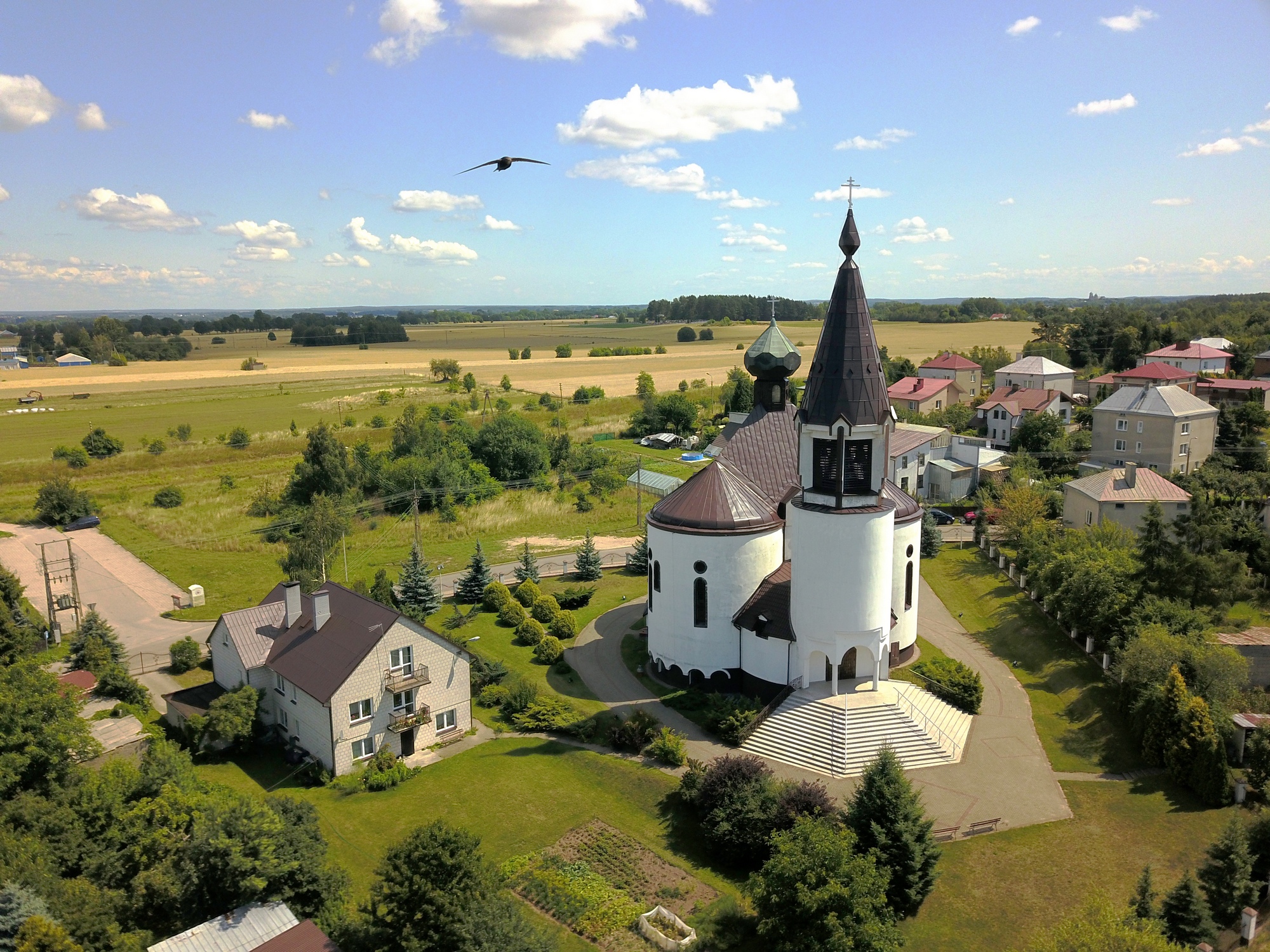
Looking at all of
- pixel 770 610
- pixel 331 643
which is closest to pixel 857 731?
pixel 770 610

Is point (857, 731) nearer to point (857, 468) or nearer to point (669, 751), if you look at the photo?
point (669, 751)

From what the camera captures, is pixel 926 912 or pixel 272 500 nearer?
pixel 926 912

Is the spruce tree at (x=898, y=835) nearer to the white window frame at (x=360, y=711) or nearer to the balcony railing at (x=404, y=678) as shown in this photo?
the balcony railing at (x=404, y=678)

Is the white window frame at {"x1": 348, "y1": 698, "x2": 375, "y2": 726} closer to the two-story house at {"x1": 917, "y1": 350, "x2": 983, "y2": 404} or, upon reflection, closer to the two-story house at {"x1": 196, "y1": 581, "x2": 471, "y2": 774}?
the two-story house at {"x1": 196, "y1": 581, "x2": 471, "y2": 774}

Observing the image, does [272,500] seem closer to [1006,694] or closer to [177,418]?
[177,418]

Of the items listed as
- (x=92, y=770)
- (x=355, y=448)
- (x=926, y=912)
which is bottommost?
(x=926, y=912)

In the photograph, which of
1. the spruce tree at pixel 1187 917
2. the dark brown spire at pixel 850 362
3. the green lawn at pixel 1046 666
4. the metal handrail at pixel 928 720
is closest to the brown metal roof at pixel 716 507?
the dark brown spire at pixel 850 362

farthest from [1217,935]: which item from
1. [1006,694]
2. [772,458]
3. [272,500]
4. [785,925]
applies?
[272,500]
